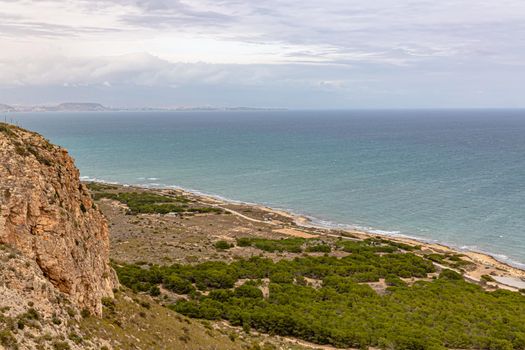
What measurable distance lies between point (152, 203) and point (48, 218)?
59.2m

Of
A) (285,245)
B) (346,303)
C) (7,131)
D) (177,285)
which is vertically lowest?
(285,245)

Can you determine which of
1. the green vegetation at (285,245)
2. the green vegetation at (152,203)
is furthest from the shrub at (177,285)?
the green vegetation at (152,203)

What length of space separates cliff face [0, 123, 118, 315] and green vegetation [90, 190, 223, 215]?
48462 millimetres

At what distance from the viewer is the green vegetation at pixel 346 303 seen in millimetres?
29344

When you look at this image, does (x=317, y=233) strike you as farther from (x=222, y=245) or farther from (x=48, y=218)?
(x=48, y=218)

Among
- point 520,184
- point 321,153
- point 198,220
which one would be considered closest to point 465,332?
point 198,220

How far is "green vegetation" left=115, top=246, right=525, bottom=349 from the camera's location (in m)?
29.3

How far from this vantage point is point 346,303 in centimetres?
3469

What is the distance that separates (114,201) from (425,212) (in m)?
52.3

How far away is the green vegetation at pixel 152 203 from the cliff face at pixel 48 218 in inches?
1908

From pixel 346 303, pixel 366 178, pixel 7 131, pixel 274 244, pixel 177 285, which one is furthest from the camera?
pixel 366 178

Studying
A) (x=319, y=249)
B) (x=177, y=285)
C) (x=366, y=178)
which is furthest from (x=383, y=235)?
(x=366, y=178)

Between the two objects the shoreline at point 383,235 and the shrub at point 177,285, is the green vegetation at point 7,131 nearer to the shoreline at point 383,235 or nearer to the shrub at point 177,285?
the shrub at point 177,285

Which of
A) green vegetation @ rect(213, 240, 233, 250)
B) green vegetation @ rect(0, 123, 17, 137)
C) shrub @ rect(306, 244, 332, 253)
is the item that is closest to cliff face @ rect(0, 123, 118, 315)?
green vegetation @ rect(0, 123, 17, 137)
